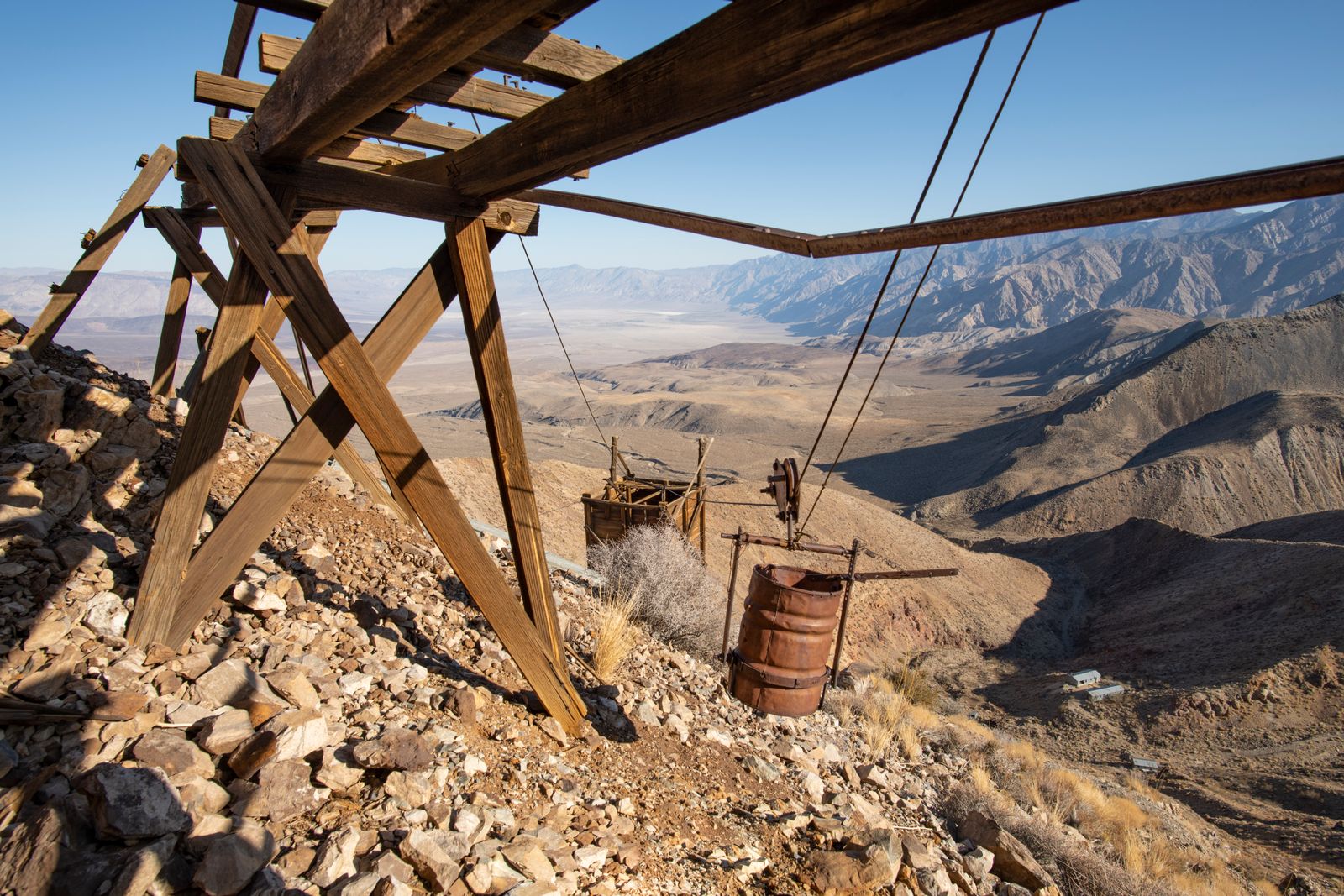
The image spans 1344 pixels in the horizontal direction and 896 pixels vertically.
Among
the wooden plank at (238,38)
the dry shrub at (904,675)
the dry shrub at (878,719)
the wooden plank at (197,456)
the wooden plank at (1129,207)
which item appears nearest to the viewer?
the wooden plank at (1129,207)

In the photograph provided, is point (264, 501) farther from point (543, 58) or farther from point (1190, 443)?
point (1190, 443)

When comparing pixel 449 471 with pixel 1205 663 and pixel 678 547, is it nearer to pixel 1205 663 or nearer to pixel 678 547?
pixel 678 547

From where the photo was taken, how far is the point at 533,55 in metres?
2.33

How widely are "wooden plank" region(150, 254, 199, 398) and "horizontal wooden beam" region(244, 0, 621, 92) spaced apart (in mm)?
4365

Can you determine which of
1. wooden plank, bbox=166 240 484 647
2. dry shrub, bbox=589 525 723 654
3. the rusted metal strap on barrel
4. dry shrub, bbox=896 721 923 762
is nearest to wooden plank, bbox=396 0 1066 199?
wooden plank, bbox=166 240 484 647

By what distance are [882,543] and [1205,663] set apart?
9.04 m

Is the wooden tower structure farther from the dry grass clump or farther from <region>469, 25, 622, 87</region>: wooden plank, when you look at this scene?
the dry grass clump

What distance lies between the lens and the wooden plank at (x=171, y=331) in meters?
5.75

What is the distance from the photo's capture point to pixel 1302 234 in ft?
467

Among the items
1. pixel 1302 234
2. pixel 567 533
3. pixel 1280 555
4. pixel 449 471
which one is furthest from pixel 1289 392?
pixel 1302 234

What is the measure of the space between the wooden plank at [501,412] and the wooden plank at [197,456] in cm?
76

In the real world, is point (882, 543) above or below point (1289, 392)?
below

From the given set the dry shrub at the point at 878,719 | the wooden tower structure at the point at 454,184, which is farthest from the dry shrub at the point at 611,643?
the dry shrub at the point at 878,719

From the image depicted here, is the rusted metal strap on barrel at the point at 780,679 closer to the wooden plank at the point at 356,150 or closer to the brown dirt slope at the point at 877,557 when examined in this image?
the wooden plank at the point at 356,150
